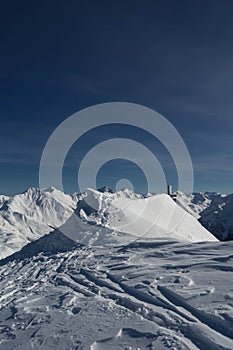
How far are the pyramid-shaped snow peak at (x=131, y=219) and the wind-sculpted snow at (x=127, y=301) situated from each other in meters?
4.94

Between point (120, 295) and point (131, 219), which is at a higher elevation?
point (131, 219)

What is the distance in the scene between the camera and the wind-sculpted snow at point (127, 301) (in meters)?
7.29

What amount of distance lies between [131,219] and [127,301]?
13998 mm

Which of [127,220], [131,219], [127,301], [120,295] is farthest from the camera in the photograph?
[131,219]

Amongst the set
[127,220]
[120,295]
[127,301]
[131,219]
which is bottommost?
[127,301]

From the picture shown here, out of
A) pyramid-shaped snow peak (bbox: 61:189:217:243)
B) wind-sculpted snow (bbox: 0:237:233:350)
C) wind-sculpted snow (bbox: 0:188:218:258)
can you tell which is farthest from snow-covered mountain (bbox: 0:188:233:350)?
pyramid-shaped snow peak (bbox: 61:189:217:243)

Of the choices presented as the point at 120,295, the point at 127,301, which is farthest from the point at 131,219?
the point at 127,301

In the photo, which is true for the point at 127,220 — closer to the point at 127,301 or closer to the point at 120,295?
the point at 120,295

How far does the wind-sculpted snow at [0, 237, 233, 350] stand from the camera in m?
7.29

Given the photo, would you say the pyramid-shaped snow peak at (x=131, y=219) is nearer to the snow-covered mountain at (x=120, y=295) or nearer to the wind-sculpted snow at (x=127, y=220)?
the wind-sculpted snow at (x=127, y=220)

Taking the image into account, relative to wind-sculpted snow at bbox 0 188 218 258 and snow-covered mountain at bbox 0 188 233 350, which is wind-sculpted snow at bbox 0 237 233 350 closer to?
snow-covered mountain at bbox 0 188 233 350

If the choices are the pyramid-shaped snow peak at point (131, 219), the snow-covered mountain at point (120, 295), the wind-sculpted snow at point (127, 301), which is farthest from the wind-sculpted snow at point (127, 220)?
the wind-sculpted snow at point (127, 301)

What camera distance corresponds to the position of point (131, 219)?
23562 mm

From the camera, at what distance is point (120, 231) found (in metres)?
21.4
